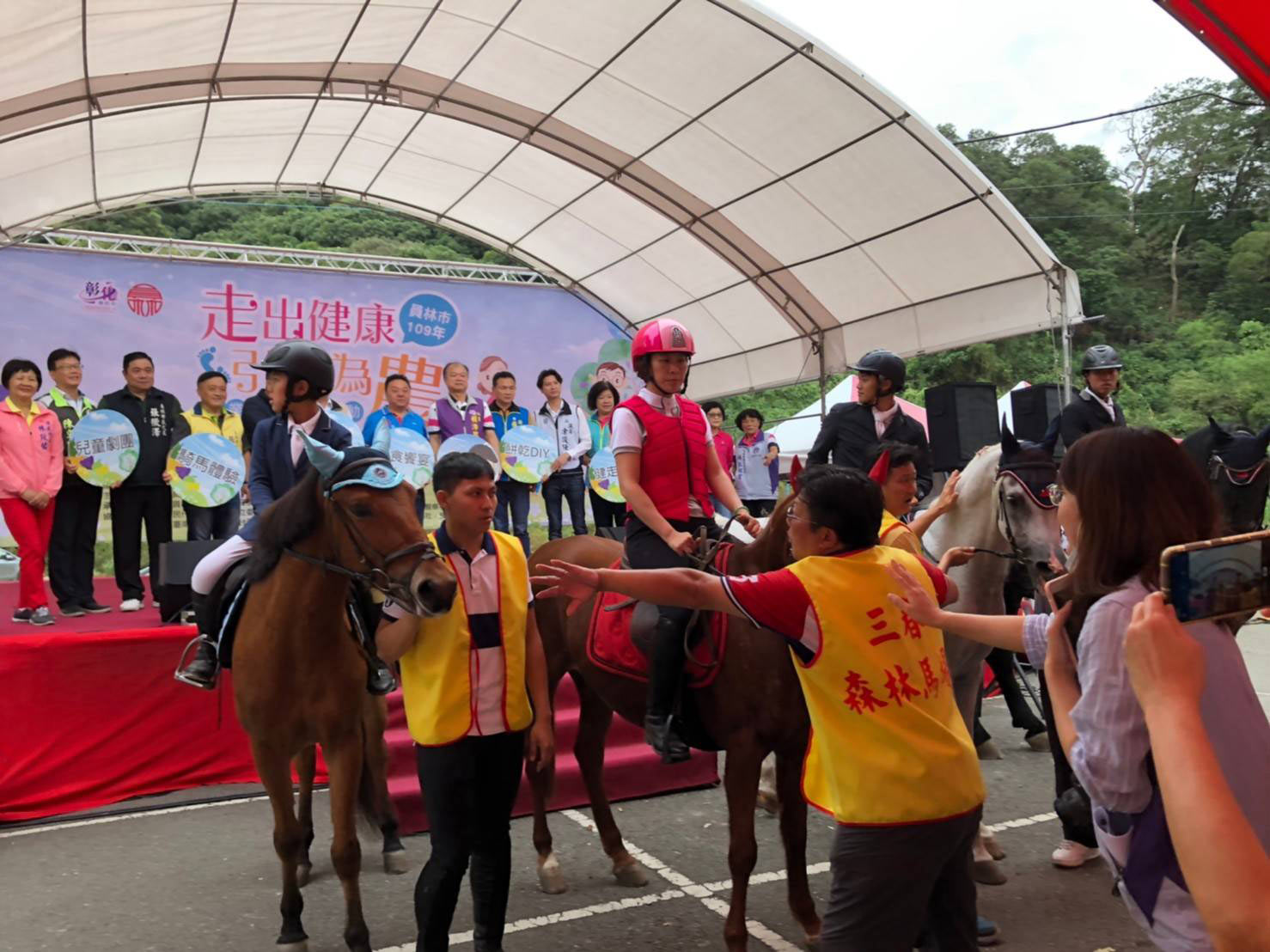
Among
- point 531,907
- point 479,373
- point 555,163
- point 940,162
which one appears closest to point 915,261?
point 940,162

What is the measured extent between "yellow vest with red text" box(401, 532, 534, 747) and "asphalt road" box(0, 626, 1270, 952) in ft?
4.39

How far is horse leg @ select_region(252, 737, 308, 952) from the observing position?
3.93m

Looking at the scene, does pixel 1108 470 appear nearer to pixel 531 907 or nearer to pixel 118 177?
pixel 531 907

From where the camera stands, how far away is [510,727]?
3238mm

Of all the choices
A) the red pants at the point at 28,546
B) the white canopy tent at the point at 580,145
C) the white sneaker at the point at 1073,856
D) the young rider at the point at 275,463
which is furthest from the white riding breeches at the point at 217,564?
the white canopy tent at the point at 580,145

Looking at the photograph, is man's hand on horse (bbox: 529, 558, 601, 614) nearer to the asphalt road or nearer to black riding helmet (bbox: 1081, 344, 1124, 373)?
the asphalt road

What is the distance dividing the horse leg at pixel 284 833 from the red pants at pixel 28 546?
509cm

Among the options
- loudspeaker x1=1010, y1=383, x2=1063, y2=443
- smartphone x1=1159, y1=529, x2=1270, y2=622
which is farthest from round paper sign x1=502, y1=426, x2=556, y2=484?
smartphone x1=1159, y1=529, x2=1270, y2=622

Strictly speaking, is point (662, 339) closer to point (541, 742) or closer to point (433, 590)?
point (433, 590)

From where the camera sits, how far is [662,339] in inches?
164

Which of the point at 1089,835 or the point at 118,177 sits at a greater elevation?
the point at 118,177

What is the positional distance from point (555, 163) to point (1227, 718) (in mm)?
11996

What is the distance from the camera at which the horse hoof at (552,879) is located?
180 inches

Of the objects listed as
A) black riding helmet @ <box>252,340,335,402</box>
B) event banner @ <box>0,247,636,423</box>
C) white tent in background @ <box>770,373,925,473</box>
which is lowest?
black riding helmet @ <box>252,340,335,402</box>
